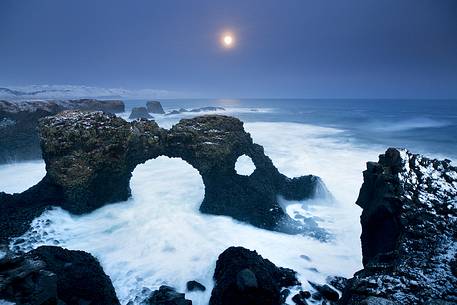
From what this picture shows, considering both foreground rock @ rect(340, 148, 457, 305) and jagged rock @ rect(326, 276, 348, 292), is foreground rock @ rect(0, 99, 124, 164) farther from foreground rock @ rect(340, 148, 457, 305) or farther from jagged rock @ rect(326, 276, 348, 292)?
foreground rock @ rect(340, 148, 457, 305)

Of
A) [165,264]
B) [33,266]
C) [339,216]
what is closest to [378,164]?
[339,216]

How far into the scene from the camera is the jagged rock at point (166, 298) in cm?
841

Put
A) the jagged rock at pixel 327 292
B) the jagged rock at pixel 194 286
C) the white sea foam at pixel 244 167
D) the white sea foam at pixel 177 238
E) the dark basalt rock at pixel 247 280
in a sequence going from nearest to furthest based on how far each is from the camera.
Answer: the dark basalt rock at pixel 247 280 → the jagged rock at pixel 327 292 → the jagged rock at pixel 194 286 → the white sea foam at pixel 177 238 → the white sea foam at pixel 244 167

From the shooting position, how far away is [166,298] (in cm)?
861

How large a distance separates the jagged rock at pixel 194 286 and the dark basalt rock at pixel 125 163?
5.37 metres

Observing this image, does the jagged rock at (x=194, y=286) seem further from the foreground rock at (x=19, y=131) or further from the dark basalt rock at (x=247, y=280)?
the foreground rock at (x=19, y=131)

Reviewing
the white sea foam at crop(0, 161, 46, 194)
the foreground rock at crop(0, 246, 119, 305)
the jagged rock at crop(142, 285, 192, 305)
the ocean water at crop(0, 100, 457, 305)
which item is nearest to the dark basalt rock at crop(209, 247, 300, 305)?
the ocean water at crop(0, 100, 457, 305)

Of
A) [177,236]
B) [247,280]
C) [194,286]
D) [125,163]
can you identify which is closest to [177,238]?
[177,236]

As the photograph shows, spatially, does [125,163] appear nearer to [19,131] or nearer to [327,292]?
[327,292]

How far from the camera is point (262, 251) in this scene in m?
12.2

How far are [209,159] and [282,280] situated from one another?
7269mm

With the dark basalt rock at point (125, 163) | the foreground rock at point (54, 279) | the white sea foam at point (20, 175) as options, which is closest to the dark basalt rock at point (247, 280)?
the foreground rock at point (54, 279)

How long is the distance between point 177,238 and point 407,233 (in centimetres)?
897

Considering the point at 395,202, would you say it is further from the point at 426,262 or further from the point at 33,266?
the point at 33,266
